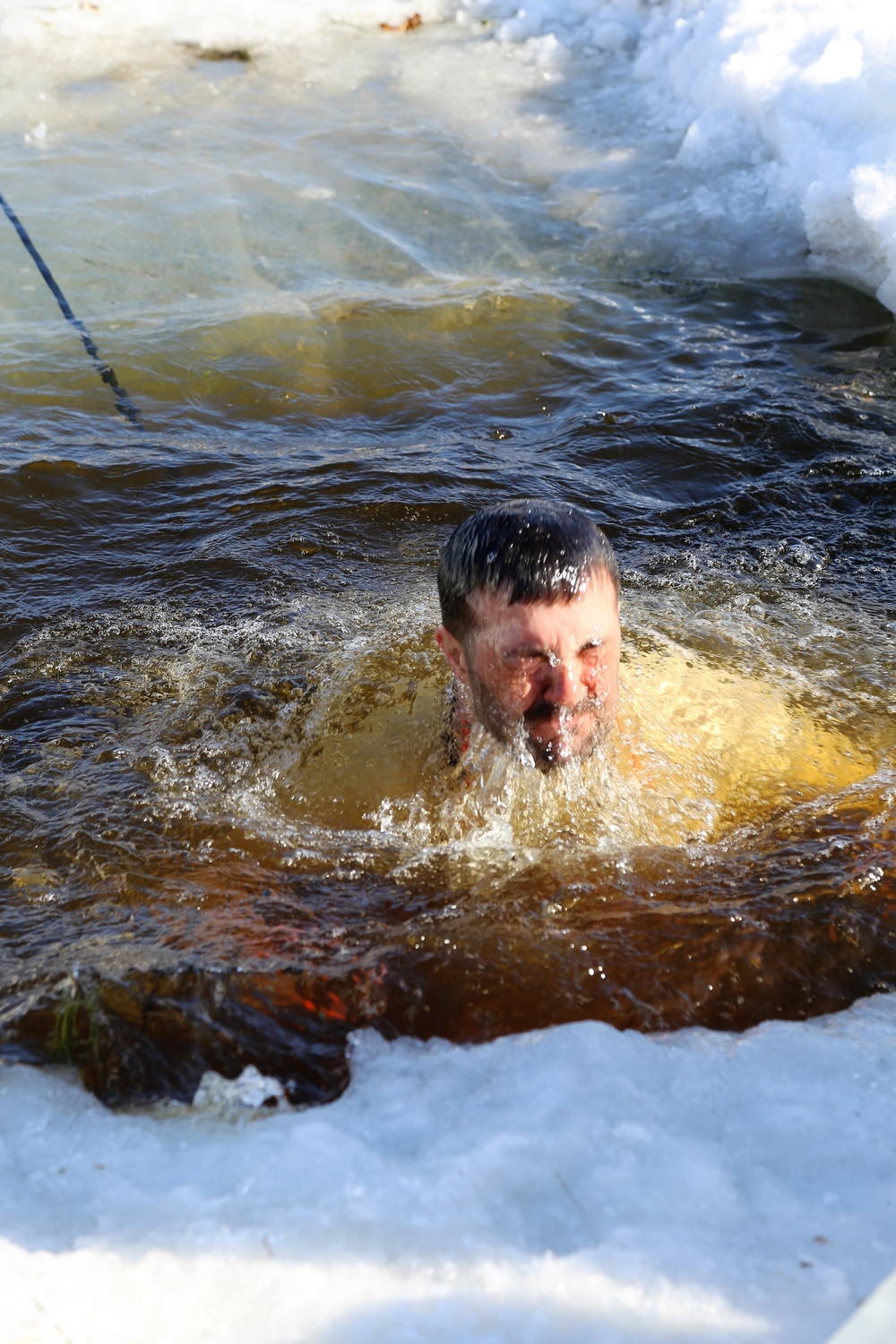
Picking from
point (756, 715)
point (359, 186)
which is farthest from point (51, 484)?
point (359, 186)

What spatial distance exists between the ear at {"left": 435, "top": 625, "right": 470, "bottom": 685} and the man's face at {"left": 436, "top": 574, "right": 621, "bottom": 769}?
0.32 feet

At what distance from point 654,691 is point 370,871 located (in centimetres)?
119

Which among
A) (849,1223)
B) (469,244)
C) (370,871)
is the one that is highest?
(469,244)

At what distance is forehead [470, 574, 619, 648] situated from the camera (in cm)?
298

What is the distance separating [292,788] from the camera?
137 inches

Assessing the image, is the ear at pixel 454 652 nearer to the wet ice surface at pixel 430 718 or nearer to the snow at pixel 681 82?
the wet ice surface at pixel 430 718

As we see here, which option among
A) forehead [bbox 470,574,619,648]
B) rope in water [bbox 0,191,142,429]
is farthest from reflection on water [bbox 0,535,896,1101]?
rope in water [bbox 0,191,142,429]

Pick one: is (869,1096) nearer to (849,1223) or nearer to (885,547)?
(849,1223)

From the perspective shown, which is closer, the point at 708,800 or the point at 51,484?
the point at 708,800

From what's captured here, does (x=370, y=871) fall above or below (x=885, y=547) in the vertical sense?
below

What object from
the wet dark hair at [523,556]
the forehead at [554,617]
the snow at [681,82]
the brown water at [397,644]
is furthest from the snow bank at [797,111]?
the forehead at [554,617]

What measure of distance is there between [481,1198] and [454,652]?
159cm

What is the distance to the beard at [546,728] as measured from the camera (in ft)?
9.89

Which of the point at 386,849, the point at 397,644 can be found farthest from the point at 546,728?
the point at 397,644
